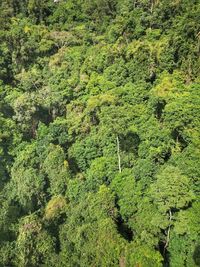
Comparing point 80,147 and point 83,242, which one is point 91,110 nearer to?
point 80,147

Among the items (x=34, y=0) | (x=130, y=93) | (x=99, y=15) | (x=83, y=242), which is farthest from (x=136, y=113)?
(x=34, y=0)

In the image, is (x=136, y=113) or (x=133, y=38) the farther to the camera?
(x=133, y=38)

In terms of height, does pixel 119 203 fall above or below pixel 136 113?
below

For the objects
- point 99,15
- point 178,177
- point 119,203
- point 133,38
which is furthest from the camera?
point 99,15

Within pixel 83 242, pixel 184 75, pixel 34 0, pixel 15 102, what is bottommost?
pixel 83 242

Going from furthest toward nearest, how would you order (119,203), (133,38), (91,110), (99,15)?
(99,15)
(133,38)
(91,110)
(119,203)

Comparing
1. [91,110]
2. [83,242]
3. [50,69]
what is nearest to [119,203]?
[83,242]

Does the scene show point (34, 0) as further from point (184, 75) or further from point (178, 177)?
point (178, 177)
